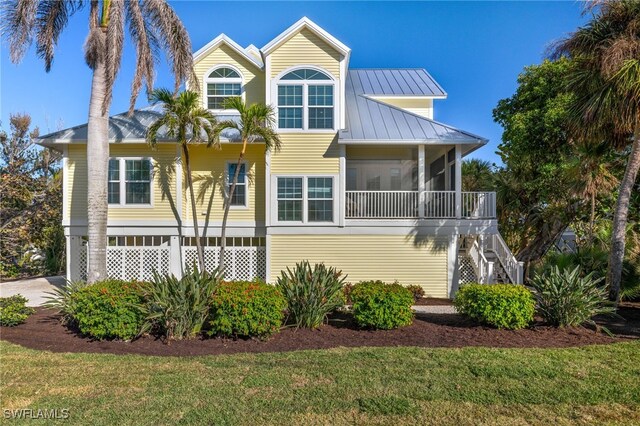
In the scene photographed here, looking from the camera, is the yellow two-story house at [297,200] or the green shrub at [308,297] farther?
the yellow two-story house at [297,200]

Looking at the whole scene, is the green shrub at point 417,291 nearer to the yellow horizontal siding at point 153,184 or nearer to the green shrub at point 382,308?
the green shrub at point 382,308

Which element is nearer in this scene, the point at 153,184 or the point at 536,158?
the point at 153,184

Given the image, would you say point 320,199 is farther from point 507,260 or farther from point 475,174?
point 475,174

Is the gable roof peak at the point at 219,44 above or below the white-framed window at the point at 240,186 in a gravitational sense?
above

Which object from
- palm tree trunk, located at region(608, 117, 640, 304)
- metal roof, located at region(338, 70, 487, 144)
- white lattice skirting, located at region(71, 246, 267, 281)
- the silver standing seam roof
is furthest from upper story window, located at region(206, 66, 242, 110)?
palm tree trunk, located at region(608, 117, 640, 304)

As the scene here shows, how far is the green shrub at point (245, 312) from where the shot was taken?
6.62 m

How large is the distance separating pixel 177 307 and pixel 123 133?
348 inches

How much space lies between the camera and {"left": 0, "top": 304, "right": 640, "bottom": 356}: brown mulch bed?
256 inches

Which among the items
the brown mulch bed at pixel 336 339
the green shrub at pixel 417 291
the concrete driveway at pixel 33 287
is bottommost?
the concrete driveway at pixel 33 287

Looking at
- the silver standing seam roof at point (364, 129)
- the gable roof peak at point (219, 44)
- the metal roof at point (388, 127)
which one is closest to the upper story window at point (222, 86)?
the gable roof peak at point (219, 44)

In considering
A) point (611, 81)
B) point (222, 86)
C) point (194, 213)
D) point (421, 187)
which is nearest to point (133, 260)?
point (194, 213)

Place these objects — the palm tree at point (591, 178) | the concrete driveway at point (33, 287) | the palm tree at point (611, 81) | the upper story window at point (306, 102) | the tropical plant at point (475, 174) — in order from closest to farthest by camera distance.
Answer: the palm tree at point (611, 81), the palm tree at point (591, 178), the concrete driveway at point (33, 287), the upper story window at point (306, 102), the tropical plant at point (475, 174)

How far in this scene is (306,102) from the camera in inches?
513

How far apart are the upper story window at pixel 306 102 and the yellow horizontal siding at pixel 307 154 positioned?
39cm
